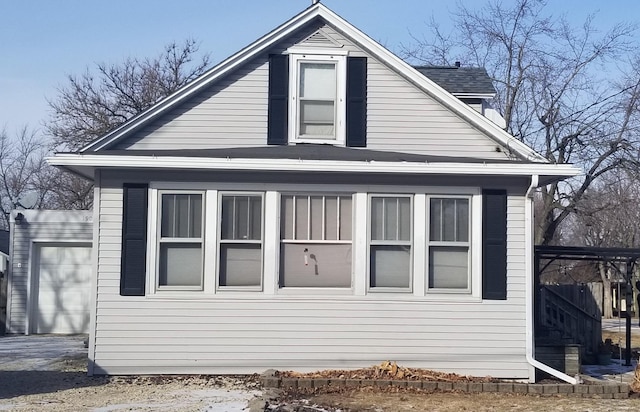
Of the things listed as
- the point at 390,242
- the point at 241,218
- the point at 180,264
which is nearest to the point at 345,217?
the point at 390,242

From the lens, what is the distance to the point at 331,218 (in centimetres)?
1184

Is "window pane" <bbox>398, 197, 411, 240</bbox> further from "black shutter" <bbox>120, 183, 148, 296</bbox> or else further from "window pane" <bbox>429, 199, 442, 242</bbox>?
"black shutter" <bbox>120, 183, 148, 296</bbox>

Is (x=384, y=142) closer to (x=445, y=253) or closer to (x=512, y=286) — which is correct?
(x=445, y=253)

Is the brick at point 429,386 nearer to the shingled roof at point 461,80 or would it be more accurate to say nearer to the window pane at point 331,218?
the window pane at point 331,218

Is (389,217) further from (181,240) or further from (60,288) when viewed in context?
(60,288)

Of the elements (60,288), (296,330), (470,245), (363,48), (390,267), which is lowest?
(296,330)

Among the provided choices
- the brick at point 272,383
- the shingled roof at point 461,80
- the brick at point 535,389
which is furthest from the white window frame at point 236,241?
the shingled roof at point 461,80

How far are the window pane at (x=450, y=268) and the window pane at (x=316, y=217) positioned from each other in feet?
5.39

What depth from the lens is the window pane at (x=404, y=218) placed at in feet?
38.9

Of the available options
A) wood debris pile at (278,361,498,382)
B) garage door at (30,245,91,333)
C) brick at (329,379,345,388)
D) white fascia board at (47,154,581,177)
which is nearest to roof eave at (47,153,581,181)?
white fascia board at (47,154,581,177)

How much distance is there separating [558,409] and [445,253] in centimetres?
298

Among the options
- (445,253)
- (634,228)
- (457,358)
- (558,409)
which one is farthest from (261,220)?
(634,228)

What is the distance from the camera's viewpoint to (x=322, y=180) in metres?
→ 11.7

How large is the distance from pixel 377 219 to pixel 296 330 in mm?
1959
